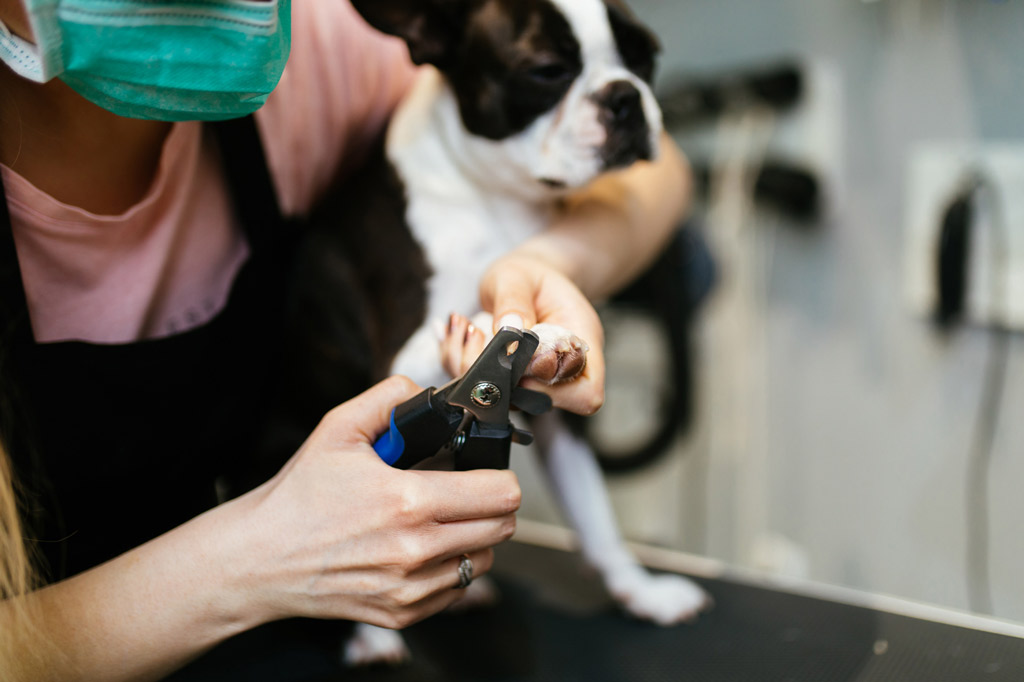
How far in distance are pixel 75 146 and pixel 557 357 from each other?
434 millimetres

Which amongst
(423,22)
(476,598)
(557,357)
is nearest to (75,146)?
(423,22)

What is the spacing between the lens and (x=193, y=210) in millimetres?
694

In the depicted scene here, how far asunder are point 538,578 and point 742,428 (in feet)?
1.95

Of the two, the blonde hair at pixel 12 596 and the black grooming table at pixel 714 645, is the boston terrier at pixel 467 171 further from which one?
the blonde hair at pixel 12 596

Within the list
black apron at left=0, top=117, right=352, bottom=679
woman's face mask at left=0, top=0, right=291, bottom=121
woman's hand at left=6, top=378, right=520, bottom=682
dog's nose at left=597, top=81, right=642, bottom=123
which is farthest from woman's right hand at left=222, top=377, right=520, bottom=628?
dog's nose at left=597, top=81, right=642, bottom=123

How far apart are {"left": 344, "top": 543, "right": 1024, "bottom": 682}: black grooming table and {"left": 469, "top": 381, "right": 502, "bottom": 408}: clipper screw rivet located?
0.36 meters

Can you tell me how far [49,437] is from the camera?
22.4 inches

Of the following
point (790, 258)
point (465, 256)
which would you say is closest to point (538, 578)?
point (465, 256)

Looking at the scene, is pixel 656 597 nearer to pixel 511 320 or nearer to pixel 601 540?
pixel 601 540

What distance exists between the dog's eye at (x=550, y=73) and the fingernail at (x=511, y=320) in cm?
29

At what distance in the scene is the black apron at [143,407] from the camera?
21.6 inches

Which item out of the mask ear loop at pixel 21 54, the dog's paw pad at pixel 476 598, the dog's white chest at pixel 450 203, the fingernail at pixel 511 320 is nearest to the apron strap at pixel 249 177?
the dog's white chest at pixel 450 203

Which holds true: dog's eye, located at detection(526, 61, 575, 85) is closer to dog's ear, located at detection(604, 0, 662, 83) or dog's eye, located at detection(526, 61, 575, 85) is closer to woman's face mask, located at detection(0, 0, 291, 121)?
dog's ear, located at detection(604, 0, 662, 83)

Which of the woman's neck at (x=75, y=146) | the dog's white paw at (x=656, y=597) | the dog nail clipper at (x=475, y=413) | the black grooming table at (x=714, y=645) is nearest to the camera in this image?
the dog nail clipper at (x=475, y=413)
